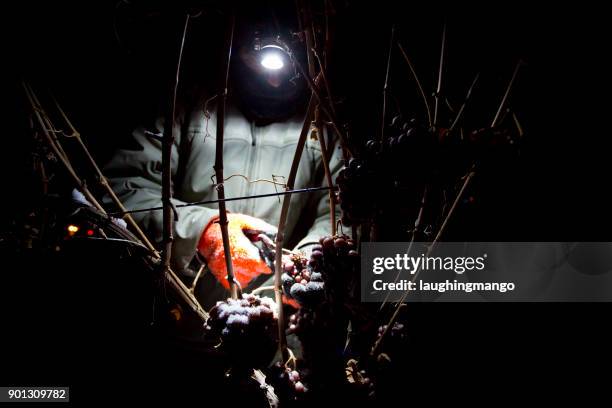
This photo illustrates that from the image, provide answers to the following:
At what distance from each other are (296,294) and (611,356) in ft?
6.48

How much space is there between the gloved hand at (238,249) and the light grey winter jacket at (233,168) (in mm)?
345

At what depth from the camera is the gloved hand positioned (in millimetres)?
1472

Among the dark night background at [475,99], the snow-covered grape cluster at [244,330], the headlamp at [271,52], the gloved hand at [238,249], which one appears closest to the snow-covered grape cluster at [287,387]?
the snow-covered grape cluster at [244,330]

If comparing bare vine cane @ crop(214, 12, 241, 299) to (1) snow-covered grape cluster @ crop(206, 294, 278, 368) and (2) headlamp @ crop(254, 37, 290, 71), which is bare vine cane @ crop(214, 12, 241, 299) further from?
(2) headlamp @ crop(254, 37, 290, 71)

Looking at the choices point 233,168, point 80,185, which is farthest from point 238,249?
point 233,168

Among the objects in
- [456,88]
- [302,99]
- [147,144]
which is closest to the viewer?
[456,88]

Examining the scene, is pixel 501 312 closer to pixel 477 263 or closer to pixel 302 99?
pixel 477 263

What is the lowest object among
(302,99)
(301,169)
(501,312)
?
(501,312)

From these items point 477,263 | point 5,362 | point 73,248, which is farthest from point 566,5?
point 5,362

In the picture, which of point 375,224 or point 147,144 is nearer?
point 375,224

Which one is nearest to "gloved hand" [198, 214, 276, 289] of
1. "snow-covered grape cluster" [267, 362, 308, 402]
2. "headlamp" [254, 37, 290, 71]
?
"snow-covered grape cluster" [267, 362, 308, 402]

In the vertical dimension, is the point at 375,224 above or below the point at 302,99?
below

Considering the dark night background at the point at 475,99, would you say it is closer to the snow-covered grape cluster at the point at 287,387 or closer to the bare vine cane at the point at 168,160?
the bare vine cane at the point at 168,160

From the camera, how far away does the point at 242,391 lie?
1154mm
